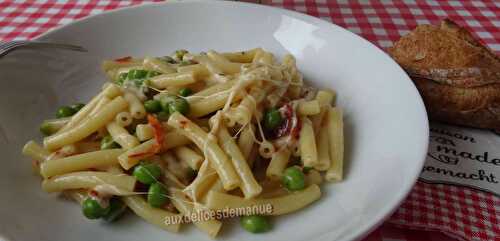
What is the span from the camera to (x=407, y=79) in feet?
6.52

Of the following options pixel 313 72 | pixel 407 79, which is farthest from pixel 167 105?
pixel 407 79

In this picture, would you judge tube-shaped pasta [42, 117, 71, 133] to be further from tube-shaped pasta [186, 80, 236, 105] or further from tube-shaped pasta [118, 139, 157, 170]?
tube-shaped pasta [186, 80, 236, 105]

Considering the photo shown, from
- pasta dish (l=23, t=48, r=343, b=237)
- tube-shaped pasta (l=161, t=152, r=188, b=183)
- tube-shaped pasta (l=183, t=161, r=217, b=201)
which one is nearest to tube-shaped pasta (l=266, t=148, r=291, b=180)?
pasta dish (l=23, t=48, r=343, b=237)

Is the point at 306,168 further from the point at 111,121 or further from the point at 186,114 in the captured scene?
the point at 111,121

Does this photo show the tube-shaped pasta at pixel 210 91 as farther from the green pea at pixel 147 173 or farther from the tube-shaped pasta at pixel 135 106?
the green pea at pixel 147 173

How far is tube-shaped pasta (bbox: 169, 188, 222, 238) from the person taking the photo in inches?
63.0

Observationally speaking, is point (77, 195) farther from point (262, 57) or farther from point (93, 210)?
point (262, 57)

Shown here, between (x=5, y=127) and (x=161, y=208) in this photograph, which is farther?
(x=5, y=127)

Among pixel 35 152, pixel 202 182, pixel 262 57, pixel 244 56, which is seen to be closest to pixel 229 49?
pixel 244 56

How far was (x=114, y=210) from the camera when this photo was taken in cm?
170

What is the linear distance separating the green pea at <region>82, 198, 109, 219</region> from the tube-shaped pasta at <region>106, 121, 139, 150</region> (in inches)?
10.3

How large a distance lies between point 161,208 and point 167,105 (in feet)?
1.40

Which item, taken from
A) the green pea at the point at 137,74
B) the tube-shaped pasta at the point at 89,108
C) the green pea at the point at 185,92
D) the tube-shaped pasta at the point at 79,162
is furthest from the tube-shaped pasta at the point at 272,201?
the green pea at the point at 137,74

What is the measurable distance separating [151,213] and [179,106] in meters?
0.44
